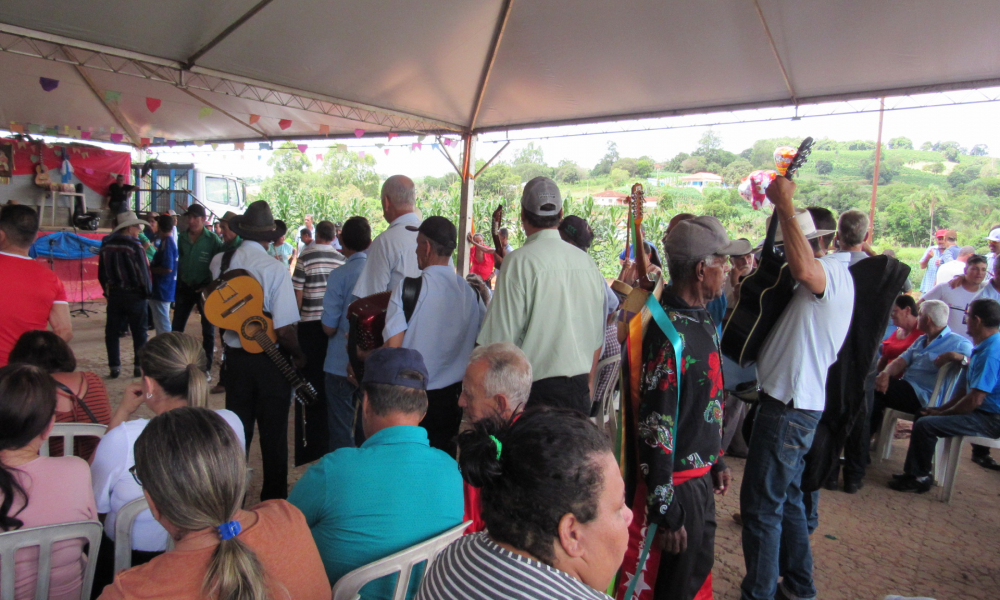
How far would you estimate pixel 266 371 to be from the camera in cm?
318

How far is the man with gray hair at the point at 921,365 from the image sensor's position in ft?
14.3

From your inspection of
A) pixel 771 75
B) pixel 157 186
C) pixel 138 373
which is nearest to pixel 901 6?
pixel 771 75

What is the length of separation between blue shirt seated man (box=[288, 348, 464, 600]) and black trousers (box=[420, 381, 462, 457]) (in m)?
1.14

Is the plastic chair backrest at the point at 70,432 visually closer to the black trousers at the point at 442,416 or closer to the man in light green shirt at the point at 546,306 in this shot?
the black trousers at the point at 442,416

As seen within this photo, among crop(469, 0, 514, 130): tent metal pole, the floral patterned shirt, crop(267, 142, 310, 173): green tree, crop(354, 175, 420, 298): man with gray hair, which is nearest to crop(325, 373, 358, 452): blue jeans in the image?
crop(354, 175, 420, 298): man with gray hair

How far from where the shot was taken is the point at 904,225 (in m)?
18.1

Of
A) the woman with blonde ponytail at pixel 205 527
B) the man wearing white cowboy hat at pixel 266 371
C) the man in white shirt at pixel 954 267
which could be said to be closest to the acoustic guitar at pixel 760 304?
the woman with blonde ponytail at pixel 205 527

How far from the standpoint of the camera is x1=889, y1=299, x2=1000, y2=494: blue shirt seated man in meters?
3.96

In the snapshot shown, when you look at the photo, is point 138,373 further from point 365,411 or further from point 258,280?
point 365,411

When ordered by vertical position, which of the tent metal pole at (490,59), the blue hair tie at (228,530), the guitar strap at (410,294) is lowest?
the blue hair tie at (228,530)

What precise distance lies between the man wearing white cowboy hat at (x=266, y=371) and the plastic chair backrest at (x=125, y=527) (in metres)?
1.39

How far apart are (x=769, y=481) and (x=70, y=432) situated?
2746 mm

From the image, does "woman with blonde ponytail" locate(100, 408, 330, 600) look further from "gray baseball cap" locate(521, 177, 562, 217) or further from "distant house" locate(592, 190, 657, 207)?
"distant house" locate(592, 190, 657, 207)

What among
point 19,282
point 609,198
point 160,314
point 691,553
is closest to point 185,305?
point 160,314
